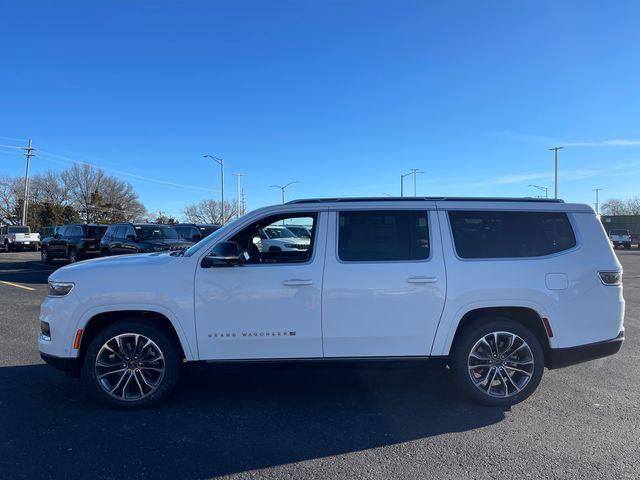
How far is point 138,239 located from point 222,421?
459 inches

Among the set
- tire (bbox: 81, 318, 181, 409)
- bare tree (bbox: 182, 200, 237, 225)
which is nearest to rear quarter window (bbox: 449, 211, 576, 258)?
tire (bbox: 81, 318, 181, 409)

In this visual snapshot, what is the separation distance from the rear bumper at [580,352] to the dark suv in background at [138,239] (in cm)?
1130

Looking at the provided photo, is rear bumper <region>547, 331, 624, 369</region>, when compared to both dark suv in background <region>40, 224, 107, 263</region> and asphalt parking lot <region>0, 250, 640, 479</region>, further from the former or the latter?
dark suv in background <region>40, 224, 107, 263</region>

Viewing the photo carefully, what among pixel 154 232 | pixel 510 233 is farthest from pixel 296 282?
pixel 154 232

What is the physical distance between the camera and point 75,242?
769 inches

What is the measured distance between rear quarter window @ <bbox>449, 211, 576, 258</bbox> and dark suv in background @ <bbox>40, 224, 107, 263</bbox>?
1788 cm

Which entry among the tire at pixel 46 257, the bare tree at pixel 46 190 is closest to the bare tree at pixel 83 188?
the bare tree at pixel 46 190

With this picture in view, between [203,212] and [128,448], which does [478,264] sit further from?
[203,212]

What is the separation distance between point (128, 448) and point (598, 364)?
18.0 feet

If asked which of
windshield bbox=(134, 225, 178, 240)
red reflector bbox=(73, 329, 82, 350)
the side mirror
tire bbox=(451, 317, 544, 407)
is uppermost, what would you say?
windshield bbox=(134, 225, 178, 240)

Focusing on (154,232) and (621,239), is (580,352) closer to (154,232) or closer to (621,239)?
(154,232)

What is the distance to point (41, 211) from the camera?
6194 centimetres

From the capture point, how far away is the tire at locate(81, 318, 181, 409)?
4285 mm

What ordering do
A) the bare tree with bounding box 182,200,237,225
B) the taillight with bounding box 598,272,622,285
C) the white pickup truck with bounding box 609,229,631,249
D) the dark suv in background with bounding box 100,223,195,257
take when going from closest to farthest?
1. the taillight with bounding box 598,272,622,285
2. the dark suv in background with bounding box 100,223,195,257
3. the white pickup truck with bounding box 609,229,631,249
4. the bare tree with bounding box 182,200,237,225
